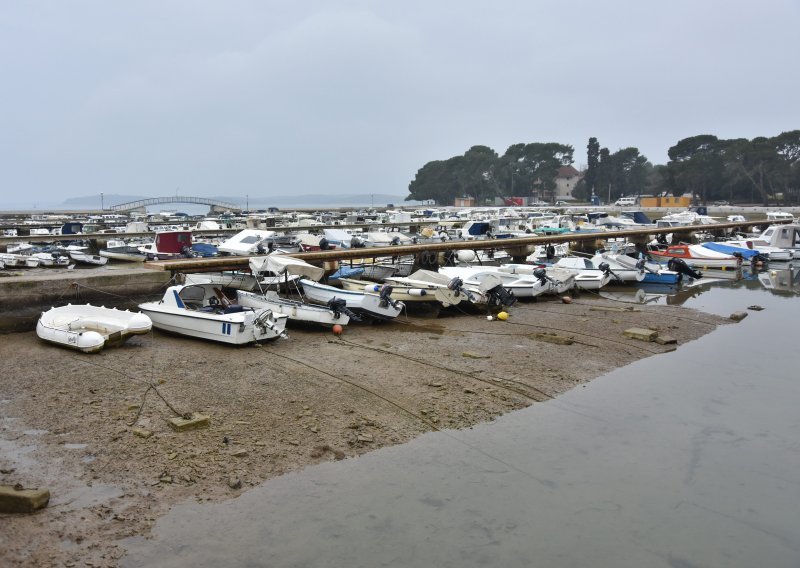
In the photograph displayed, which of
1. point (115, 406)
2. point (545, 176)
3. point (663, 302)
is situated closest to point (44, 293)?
point (115, 406)

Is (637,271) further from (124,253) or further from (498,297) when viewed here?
(124,253)

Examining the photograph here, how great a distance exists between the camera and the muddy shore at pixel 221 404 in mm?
7434

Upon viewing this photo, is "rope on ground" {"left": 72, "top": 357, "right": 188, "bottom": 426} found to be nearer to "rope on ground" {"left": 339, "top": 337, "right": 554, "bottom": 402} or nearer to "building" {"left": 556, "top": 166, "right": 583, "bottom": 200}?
"rope on ground" {"left": 339, "top": 337, "right": 554, "bottom": 402}

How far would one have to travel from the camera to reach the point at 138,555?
643 cm

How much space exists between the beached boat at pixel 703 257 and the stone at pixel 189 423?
30.9 m

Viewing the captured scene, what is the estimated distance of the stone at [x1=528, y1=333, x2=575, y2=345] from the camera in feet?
52.1

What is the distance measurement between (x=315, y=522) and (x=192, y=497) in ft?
5.11

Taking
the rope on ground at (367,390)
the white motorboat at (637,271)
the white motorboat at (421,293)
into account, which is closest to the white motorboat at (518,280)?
the white motorboat at (421,293)

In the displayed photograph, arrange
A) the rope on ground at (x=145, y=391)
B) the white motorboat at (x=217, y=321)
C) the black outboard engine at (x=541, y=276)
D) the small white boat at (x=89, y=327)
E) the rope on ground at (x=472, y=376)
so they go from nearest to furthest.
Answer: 1. the rope on ground at (x=145, y=391)
2. the rope on ground at (x=472, y=376)
3. the small white boat at (x=89, y=327)
4. the white motorboat at (x=217, y=321)
5. the black outboard engine at (x=541, y=276)

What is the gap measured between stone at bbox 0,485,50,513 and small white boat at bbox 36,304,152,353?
6.61 meters

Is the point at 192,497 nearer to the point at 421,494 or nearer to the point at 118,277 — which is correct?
the point at 421,494

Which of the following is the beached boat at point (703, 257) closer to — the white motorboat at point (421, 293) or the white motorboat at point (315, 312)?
the white motorboat at point (421, 293)

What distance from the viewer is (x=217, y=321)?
47.5 ft

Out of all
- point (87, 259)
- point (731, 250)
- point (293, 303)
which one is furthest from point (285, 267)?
point (731, 250)
